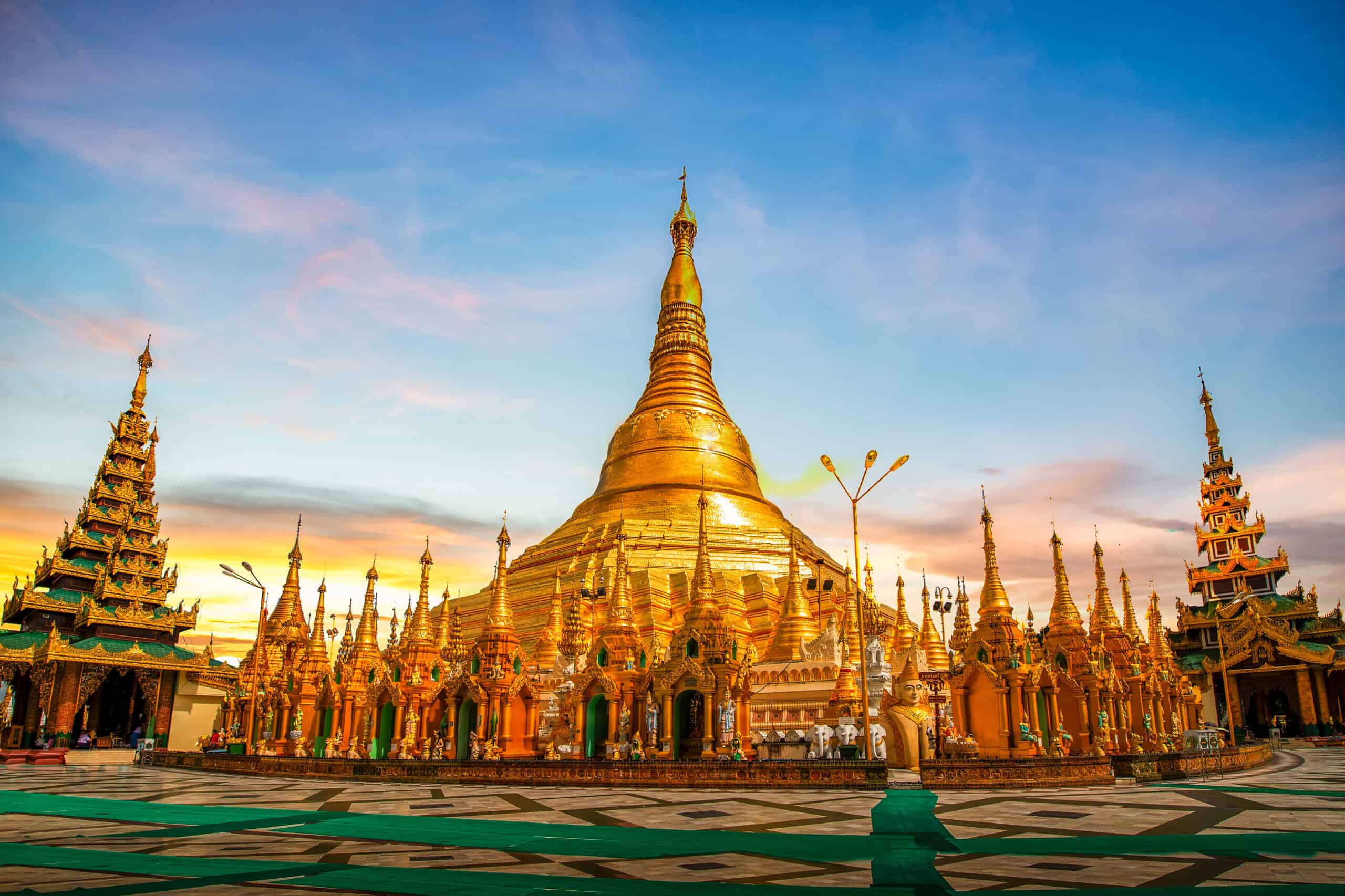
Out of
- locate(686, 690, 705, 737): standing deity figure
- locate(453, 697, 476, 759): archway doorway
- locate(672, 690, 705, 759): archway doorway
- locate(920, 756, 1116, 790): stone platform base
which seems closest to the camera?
locate(920, 756, 1116, 790): stone platform base

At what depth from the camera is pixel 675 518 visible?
4944 cm

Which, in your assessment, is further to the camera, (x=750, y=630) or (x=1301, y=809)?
(x=750, y=630)

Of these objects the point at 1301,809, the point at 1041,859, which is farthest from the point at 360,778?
the point at 1301,809

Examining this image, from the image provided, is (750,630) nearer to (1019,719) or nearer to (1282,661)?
(1019,719)

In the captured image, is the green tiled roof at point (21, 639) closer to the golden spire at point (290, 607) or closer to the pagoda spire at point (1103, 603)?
the golden spire at point (290, 607)

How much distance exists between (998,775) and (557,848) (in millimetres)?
11918

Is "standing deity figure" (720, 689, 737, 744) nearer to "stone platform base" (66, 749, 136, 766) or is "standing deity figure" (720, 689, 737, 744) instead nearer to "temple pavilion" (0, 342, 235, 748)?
"stone platform base" (66, 749, 136, 766)

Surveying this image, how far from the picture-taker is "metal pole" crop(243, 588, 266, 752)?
→ 37.9 m

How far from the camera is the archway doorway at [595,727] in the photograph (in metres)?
25.9

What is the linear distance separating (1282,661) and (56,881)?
210 feet

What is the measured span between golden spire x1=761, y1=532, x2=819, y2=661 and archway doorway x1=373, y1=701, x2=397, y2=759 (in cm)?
1440

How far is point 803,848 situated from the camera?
10.4 metres

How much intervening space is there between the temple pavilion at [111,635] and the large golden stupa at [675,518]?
14625 mm

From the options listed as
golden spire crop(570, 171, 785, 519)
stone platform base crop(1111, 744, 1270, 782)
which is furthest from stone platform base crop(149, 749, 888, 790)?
golden spire crop(570, 171, 785, 519)
